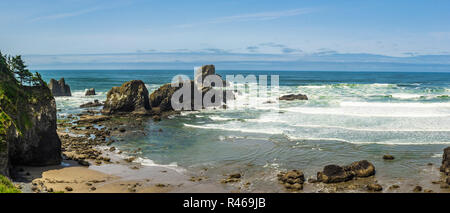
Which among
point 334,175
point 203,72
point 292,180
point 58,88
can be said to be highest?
point 203,72

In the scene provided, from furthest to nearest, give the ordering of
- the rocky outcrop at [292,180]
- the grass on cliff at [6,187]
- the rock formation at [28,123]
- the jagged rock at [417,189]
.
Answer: the rock formation at [28,123], the rocky outcrop at [292,180], the jagged rock at [417,189], the grass on cliff at [6,187]

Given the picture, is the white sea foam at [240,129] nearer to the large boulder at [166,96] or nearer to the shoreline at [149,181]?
the large boulder at [166,96]

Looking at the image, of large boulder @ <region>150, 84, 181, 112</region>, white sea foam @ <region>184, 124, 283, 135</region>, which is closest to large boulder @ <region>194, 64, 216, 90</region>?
large boulder @ <region>150, 84, 181, 112</region>

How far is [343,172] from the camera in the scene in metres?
14.1

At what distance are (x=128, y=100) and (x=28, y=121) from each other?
63.7 feet

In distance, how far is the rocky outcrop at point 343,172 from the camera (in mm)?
13852

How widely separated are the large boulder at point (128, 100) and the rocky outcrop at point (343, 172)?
2280 centimetres

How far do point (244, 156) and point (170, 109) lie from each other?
19350 mm

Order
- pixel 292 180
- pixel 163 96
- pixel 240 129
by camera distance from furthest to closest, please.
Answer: pixel 163 96
pixel 240 129
pixel 292 180

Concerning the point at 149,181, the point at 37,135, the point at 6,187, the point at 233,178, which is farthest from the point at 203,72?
the point at 6,187

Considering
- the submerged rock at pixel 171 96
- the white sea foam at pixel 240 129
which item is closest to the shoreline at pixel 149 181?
the white sea foam at pixel 240 129

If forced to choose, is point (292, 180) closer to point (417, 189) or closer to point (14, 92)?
point (417, 189)
